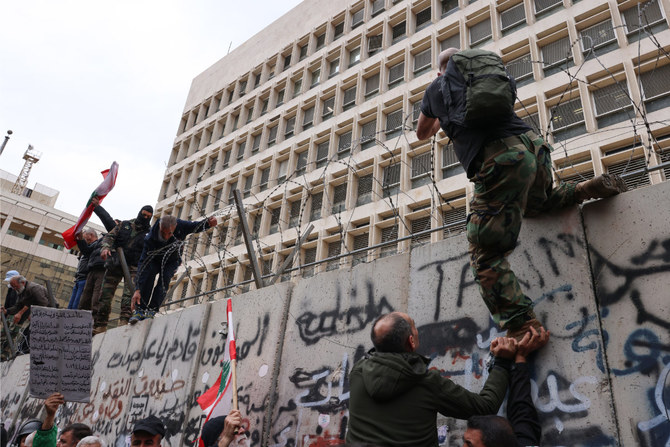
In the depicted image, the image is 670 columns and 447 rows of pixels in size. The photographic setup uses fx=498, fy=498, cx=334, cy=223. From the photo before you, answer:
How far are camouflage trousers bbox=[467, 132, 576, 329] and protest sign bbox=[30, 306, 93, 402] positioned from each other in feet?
13.8

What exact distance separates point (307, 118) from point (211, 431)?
79.7ft

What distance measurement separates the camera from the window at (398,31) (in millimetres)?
23739

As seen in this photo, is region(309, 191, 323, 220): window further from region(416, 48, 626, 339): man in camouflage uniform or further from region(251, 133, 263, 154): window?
region(416, 48, 626, 339): man in camouflage uniform

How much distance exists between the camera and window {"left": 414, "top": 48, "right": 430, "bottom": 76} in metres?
21.8

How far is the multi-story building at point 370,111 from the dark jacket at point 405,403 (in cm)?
414

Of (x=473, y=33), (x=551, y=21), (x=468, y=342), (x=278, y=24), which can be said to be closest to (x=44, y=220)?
(x=278, y=24)

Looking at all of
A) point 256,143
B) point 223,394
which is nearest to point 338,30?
point 256,143

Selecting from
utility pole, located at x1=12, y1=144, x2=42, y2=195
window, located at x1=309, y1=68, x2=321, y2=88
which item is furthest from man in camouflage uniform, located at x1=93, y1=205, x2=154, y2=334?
utility pole, located at x1=12, y1=144, x2=42, y2=195

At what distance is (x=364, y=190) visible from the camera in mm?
21438

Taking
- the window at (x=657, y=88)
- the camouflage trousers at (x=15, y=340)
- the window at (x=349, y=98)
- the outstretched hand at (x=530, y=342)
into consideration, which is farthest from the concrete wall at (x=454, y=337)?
the window at (x=349, y=98)

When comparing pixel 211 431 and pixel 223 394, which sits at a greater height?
pixel 223 394

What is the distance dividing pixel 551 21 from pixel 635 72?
396 cm

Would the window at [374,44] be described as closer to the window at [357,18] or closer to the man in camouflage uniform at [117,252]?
the window at [357,18]

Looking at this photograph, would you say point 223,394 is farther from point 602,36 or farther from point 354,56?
point 354,56
